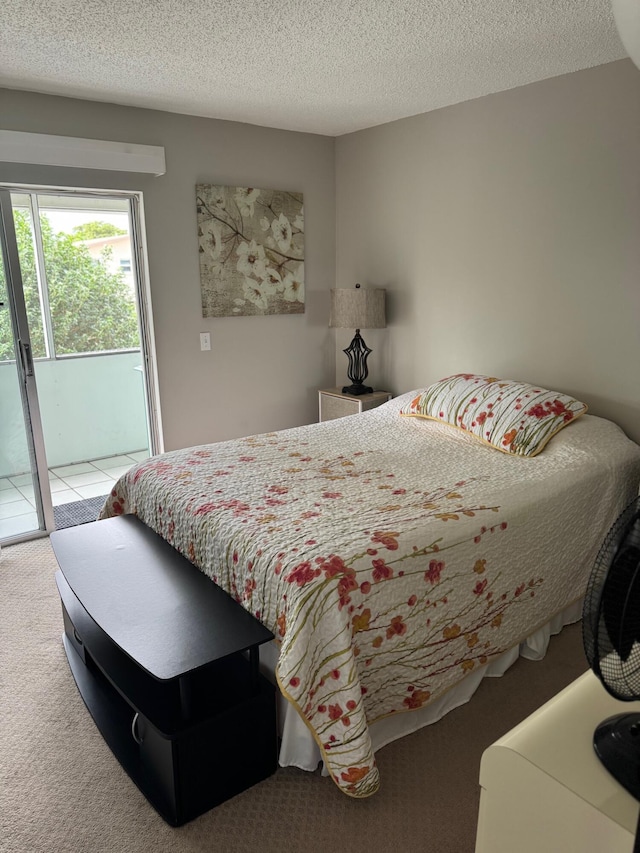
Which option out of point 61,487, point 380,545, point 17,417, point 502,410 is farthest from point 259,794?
point 61,487

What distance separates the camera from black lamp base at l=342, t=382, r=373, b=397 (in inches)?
157

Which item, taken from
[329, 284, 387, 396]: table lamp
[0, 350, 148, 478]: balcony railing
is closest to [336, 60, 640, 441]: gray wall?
[329, 284, 387, 396]: table lamp

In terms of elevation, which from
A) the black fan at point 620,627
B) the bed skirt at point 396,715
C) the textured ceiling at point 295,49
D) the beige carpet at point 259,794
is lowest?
the beige carpet at point 259,794

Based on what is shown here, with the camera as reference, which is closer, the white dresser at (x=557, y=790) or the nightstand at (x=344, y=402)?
the white dresser at (x=557, y=790)

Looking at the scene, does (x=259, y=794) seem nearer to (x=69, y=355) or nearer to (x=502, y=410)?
(x=502, y=410)

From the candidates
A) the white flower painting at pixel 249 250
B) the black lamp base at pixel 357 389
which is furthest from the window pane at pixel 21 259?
the black lamp base at pixel 357 389

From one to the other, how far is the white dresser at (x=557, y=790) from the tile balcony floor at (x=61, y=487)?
3.13 metres

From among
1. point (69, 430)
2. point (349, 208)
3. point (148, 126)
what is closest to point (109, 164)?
point (148, 126)

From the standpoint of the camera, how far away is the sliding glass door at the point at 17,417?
3150mm

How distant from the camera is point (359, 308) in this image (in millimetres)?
3758

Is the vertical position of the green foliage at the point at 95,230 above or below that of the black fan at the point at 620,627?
above

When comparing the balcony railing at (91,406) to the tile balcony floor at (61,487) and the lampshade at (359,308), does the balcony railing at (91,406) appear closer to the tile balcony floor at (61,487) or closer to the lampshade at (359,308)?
the tile balcony floor at (61,487)

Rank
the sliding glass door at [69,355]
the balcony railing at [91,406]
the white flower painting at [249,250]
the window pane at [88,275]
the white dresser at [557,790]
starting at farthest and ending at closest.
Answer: the balcony railing at [91,406] < the window pane at [88,275] < the white flower painting at [249,250] < the sliding glass door at [69,355] < the white dresser at [557,790]

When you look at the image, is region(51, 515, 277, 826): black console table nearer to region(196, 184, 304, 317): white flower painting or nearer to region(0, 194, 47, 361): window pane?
region(0, 194, 47, 361): window pane
